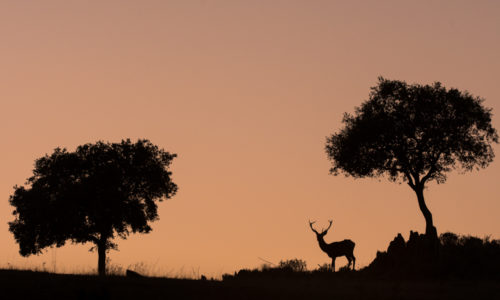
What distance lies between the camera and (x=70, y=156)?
6178 cm

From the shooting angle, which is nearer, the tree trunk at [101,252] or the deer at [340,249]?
the deer at [340,249]

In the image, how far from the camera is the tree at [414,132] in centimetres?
5834

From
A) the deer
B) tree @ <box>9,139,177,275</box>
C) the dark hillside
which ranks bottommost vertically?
the dark hillside

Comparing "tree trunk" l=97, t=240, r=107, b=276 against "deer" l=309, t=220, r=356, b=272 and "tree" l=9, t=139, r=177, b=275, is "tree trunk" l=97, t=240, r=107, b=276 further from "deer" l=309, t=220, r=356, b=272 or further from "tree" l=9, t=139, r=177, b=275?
"deer" l=309, t=220, r=356, b=272

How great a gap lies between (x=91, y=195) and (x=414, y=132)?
26806mm

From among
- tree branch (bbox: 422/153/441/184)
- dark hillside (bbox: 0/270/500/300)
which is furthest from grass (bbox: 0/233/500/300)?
tree branch (bbox: 422/153/441/184)

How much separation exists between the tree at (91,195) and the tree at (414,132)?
1689 cm

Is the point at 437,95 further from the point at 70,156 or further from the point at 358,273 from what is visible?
the point at 70,156

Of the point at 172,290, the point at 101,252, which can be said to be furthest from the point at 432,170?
the point at 172,290

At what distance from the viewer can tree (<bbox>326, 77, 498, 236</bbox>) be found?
58.3 metres

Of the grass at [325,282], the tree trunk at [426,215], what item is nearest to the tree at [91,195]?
the grass at [325,282]

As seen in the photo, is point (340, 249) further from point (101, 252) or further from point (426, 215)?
point (101, 252)

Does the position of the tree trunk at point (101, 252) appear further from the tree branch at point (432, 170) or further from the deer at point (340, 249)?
the tree branch at point (432, 170)

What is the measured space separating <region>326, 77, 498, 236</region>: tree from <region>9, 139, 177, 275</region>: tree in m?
16.9
